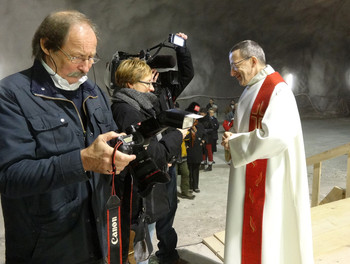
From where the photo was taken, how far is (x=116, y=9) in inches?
367

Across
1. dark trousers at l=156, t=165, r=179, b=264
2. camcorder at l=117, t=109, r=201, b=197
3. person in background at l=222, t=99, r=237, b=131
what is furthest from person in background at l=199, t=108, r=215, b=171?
camcorder at l=117, t=109, r=201, b=197

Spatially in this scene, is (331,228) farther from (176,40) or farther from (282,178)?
(176,40)

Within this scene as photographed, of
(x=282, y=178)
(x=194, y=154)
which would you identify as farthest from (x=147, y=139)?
(x=194, y=154)

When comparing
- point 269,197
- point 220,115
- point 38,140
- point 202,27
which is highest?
point 202,27

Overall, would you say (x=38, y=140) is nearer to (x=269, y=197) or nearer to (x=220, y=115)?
(x=269, y=197)

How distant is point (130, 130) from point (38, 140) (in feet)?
1.04

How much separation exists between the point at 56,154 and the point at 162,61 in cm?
164

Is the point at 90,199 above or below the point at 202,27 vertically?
below

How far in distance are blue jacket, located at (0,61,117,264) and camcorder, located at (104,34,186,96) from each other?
1.14 metres

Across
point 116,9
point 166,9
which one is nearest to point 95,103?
point 116,9

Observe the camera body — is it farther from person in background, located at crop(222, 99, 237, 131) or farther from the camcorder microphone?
person in background, located at crop(222, 99, 237, 131)

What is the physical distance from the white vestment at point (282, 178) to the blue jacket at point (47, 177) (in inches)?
36.6

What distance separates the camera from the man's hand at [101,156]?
2.92 ft

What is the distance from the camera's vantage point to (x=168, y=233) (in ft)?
8.41
